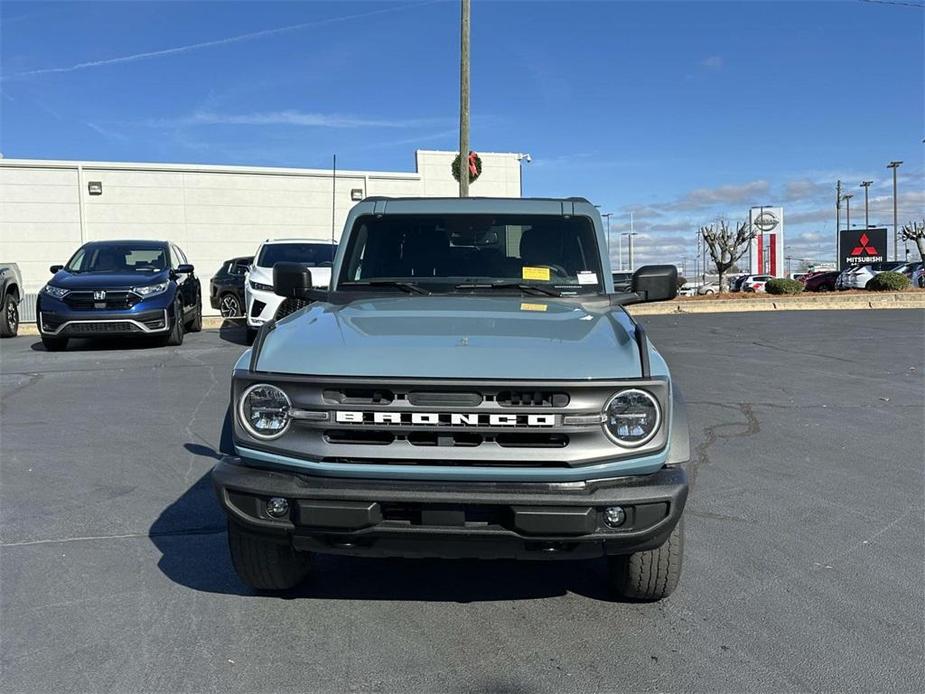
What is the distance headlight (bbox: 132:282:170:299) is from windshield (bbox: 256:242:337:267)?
1.51 metres

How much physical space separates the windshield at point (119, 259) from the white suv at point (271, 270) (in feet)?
5.15

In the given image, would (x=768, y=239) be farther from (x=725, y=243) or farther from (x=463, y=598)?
(x=463, y=598)

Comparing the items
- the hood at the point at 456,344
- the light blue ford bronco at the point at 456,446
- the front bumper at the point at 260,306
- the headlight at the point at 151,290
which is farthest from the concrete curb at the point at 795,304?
the light blue ford bronco at the point at 456,446

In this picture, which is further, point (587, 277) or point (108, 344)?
point (108, 344)

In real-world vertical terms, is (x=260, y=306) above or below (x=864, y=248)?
below

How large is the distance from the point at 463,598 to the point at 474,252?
193cm

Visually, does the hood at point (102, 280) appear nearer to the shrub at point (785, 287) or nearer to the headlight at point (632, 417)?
the headlight at point (632, 417)

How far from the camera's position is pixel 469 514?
9.56 ft

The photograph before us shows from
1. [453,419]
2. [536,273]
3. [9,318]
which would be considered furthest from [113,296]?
[453,419]

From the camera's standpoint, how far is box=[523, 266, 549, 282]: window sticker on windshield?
4504mm

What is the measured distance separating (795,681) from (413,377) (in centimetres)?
176

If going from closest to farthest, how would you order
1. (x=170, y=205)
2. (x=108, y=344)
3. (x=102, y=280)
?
(x=102, y=280) < (x=108, y=344) < (x=170, y=205)

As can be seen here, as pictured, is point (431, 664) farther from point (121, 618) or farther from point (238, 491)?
point (121, 618)

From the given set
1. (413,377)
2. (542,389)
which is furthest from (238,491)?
(542,389)
